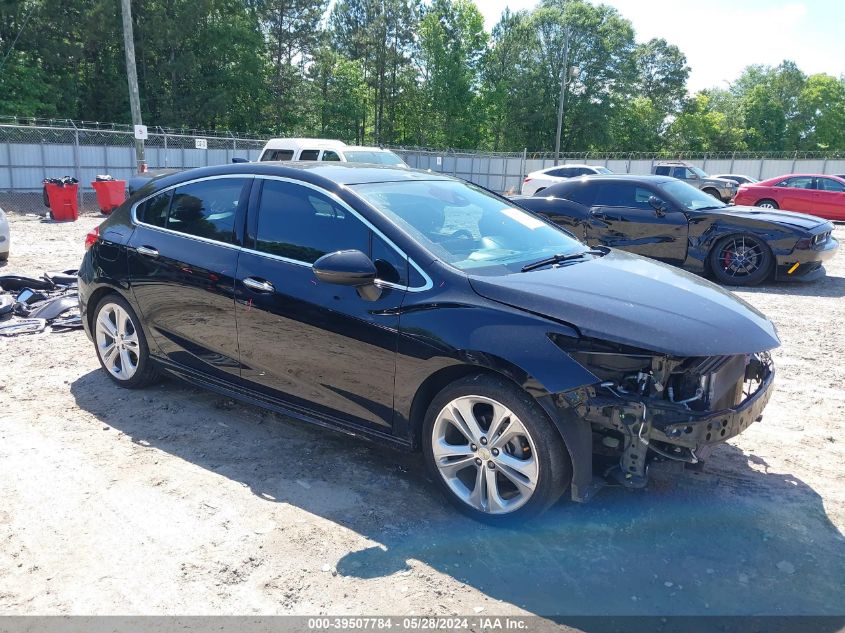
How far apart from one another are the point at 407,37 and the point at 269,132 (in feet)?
60.3

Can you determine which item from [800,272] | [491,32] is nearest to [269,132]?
[491,32]

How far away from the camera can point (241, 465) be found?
395 centimetres

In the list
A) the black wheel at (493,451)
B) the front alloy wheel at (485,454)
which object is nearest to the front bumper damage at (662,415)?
the black wheel at (493,451)

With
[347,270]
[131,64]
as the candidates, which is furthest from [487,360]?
[131,64]

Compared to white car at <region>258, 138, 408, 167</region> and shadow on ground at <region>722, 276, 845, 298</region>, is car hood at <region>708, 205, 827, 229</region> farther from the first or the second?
white car at <region>258, 138, 408, 167</region>

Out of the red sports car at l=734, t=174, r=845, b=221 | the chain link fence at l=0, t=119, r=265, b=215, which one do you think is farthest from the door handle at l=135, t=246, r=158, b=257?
the red sports car at l=734, t=174, r=845, b=221

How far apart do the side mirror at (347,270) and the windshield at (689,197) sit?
7.68 m

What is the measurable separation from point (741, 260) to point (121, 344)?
8227 millimetres

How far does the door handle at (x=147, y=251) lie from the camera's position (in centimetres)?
460

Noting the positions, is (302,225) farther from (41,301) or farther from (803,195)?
(803,195)

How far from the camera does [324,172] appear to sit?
162 inches

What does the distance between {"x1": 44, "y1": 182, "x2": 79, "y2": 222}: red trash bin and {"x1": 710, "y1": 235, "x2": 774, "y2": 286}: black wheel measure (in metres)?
15.6

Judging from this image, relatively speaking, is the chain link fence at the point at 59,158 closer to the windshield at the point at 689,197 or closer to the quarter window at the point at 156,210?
the windshield at the point at 689,197

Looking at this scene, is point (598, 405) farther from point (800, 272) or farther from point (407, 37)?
→ point (407, 37)
